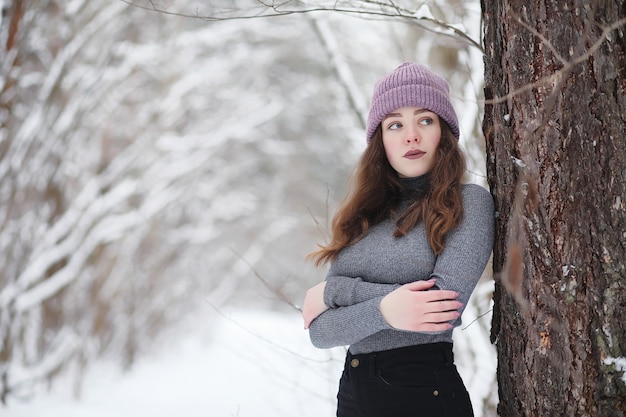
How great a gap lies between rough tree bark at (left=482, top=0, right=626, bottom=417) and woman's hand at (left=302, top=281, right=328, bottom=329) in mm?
586

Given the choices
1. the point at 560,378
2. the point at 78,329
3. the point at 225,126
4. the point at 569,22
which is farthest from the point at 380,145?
the point at 225,126

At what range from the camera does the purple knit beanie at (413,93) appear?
211 cm

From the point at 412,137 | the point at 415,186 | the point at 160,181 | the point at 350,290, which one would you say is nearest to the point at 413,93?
the point at 412,137

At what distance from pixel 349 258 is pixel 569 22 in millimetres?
939

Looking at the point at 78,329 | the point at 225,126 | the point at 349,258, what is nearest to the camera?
the point at 349,258

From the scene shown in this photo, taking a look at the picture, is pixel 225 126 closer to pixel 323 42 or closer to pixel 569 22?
pixel 323 42

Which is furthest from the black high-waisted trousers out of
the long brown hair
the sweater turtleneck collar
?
the sweater turtleneck collar

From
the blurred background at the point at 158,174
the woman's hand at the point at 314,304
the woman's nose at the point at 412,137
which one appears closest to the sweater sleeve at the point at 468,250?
the woman's nose at the point at 412,137

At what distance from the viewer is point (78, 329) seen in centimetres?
788

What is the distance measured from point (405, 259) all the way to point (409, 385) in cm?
36

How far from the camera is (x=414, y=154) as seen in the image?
2137 mm

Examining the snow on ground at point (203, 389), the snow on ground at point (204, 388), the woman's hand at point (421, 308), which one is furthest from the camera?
the snow on ground at point (203, 389)

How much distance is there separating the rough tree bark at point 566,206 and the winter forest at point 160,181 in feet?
1.89

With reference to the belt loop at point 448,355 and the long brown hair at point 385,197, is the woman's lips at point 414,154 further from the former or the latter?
the belt loop at point 448,355
